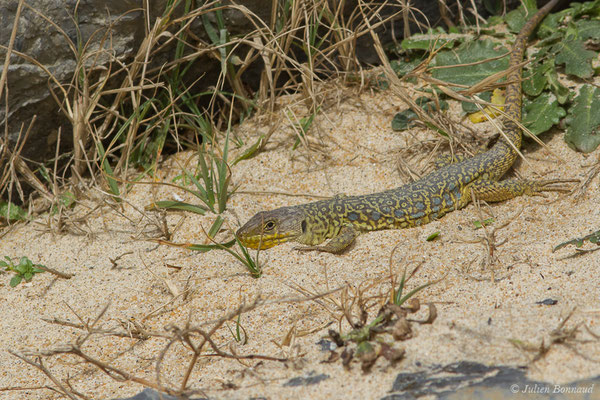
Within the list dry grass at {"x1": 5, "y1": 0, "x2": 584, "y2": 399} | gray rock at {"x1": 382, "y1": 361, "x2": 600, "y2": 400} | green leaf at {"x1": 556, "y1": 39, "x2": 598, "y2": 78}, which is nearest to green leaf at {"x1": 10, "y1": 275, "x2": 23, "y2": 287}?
dry grass at {"x1": 5, "y1": 0, "x2": 584, "y2": 399}

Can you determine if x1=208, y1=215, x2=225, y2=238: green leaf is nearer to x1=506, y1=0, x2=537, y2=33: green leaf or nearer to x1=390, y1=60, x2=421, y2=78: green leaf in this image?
x1=390, y1=60, x2=421, y2=78: green leaf

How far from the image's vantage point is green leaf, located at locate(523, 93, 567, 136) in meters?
5.16

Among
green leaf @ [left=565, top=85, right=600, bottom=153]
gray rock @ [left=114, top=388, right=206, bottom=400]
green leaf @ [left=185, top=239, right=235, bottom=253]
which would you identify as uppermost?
green leaf @ [left=565, top=85, right=600, bottom=153]

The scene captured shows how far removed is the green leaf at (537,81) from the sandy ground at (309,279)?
1.47ft

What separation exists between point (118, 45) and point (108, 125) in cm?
78

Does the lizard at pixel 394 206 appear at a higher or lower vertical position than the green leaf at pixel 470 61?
lower

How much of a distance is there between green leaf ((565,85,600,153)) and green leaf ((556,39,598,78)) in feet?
0.62

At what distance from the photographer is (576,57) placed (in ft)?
17.9

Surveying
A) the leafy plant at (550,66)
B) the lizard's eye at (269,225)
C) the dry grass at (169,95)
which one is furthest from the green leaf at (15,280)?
the leafy plant at (550,66)

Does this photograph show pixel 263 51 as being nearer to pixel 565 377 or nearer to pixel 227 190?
pixel 227 190

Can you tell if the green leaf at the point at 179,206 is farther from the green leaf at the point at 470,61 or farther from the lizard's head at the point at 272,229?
the green leaf at the point at 470,61

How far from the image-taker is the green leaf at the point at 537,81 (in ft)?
17.7

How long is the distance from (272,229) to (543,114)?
9.26 feet

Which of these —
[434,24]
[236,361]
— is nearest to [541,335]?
[236,361]
